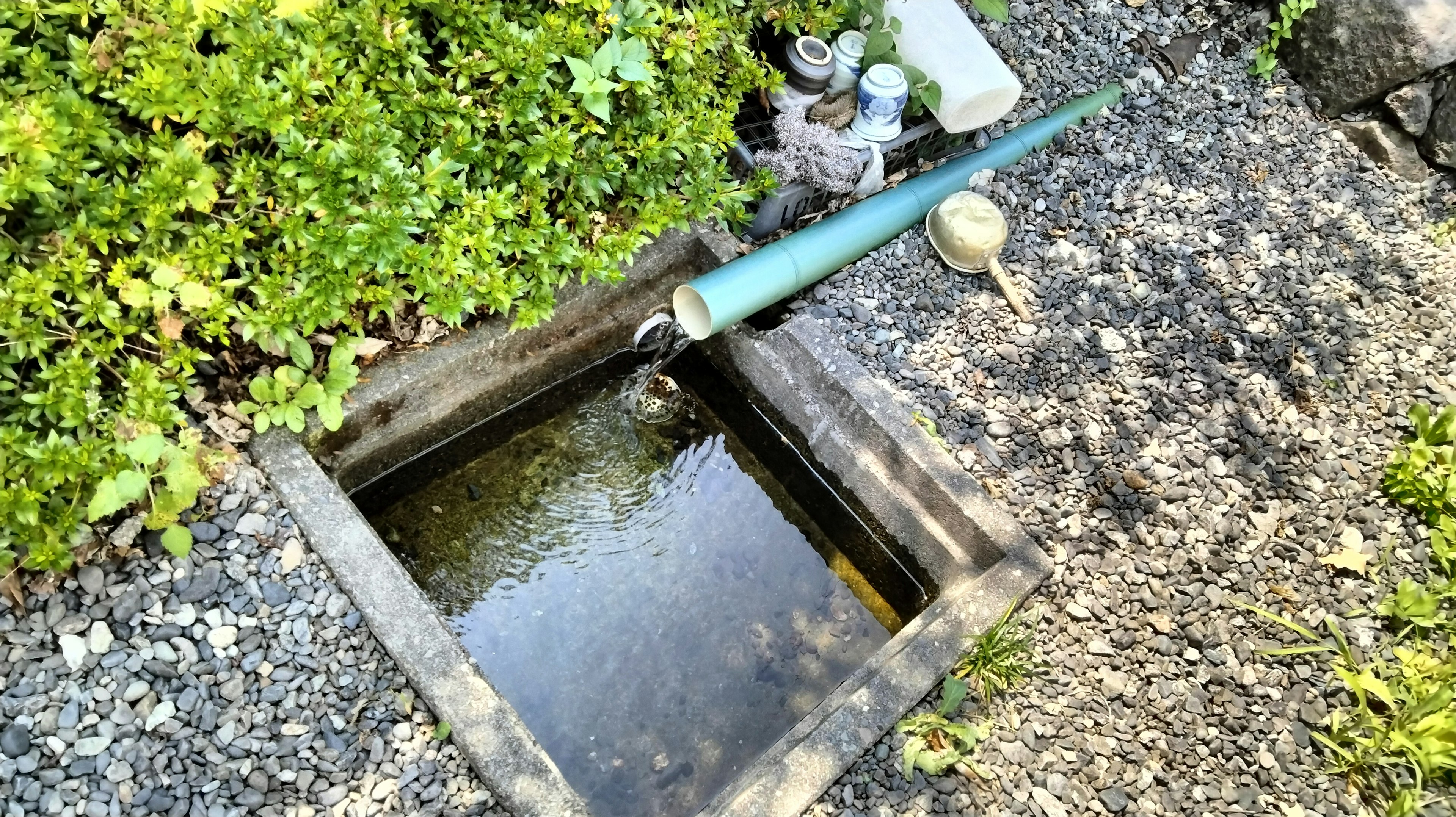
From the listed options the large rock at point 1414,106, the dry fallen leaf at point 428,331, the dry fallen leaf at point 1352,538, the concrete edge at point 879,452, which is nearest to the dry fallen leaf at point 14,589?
the dry fallen leaf at point 428,331

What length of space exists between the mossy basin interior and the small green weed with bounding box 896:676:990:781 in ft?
1.61

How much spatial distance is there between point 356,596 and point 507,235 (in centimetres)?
122

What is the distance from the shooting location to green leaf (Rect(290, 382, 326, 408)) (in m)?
2.89

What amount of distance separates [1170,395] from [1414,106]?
2.48 m

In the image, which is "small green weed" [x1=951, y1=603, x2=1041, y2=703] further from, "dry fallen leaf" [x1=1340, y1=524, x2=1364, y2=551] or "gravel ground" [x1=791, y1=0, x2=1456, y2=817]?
"dry fallen leaf" [x1=1340, y1=524, x2=1364, y2=551]

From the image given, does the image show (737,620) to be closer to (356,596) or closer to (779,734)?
(779,734)

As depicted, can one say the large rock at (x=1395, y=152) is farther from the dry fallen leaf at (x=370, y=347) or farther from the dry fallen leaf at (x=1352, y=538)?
the dry fallen leaf at (x=370, y=347)

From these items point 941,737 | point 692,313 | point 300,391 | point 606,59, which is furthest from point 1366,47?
point 300,391

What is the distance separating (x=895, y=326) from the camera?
3777 millimetres

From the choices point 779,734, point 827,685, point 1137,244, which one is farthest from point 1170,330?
point 779,734

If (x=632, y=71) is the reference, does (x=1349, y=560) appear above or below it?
below

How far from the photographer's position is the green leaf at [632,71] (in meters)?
3.05

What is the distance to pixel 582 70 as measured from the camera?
299cm

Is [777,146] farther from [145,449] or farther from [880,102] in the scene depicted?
[145,449]
